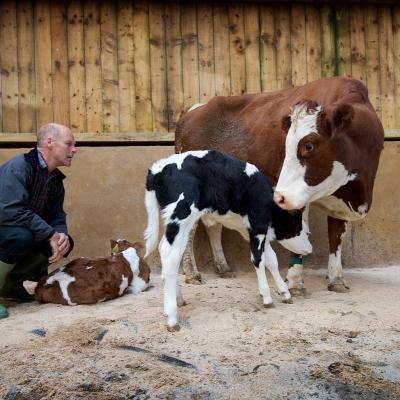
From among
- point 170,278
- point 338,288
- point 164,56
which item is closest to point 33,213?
point 170,278

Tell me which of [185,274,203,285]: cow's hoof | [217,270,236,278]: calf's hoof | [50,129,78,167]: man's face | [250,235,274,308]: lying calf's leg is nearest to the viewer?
[250,235,274,308]: lying calf's leg

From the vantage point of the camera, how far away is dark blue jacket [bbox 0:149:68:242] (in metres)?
4.39

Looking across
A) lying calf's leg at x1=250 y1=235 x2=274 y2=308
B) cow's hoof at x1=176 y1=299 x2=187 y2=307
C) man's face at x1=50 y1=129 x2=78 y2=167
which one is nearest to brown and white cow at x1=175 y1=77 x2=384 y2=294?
lying calf's leg at x1=250 y1=235 x2=274 y2=308

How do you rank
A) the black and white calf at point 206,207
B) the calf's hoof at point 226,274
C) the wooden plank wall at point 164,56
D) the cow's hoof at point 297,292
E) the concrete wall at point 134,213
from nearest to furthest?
the black and white calf at point 206,207
the cow's hoof at point 297,292
the calf's hoof at point 226,274
the concrete wall at point 134,213
the wooden plank wall at point 164,56

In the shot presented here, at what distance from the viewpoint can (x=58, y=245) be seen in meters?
4.48

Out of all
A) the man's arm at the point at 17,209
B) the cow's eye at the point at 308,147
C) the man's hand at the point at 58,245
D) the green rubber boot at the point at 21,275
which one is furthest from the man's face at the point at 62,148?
the cow's eye at the point at 308,147

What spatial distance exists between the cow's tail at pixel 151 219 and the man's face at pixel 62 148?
961 mm

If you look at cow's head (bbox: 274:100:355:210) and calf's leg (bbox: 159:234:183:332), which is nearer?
calf's leg (bbox: 159:234:183:332)

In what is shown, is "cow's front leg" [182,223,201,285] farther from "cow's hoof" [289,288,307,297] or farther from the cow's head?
the cow's head

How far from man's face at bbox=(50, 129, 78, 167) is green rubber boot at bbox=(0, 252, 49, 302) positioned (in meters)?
0.81

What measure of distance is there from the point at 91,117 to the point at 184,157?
8.46 ft

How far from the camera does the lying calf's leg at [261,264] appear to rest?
4312 millimetres

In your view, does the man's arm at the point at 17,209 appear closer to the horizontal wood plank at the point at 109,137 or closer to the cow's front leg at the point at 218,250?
the horizontal wood plank at the point at 109,137

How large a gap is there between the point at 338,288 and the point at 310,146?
1.38m
